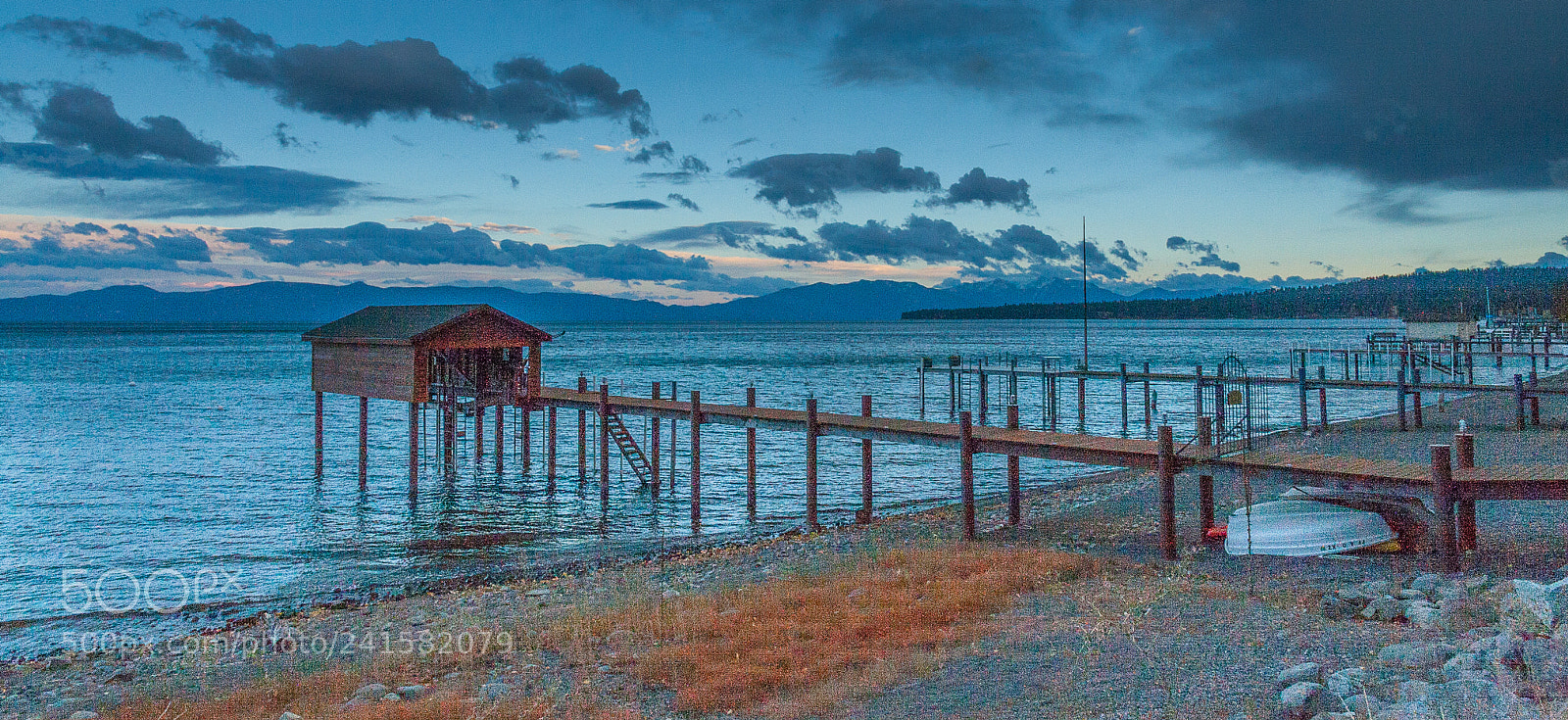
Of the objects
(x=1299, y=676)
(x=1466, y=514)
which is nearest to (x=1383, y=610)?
(x=1299, y=676)

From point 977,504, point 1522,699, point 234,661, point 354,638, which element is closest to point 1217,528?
point 977,504

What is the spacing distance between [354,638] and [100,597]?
25.0ft

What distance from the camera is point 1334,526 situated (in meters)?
13.9

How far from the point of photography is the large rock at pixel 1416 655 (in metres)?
8.18

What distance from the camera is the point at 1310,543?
547 inches

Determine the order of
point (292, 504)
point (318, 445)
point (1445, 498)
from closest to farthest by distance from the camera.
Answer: point (1445, 498), point (292, 504), point (318, 445)

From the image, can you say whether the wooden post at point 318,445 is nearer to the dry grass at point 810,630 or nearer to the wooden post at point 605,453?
the wooden post at point 605,453

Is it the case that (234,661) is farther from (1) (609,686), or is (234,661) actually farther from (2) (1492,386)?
(2) (1492,386)

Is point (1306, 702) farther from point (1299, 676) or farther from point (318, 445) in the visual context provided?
point (318, 445)

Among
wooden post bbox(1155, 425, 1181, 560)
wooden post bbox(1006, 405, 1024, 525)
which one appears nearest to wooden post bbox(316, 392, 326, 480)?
wooden post bbox(1006, 405, 1024, 525)

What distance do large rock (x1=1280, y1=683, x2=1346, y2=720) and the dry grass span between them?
11.7 ft

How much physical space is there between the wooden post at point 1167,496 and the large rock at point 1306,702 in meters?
7.29

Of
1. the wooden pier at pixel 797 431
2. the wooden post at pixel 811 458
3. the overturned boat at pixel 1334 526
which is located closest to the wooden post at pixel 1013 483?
the wooden pier at pixel 797 431

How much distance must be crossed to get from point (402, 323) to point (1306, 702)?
25443 mm
